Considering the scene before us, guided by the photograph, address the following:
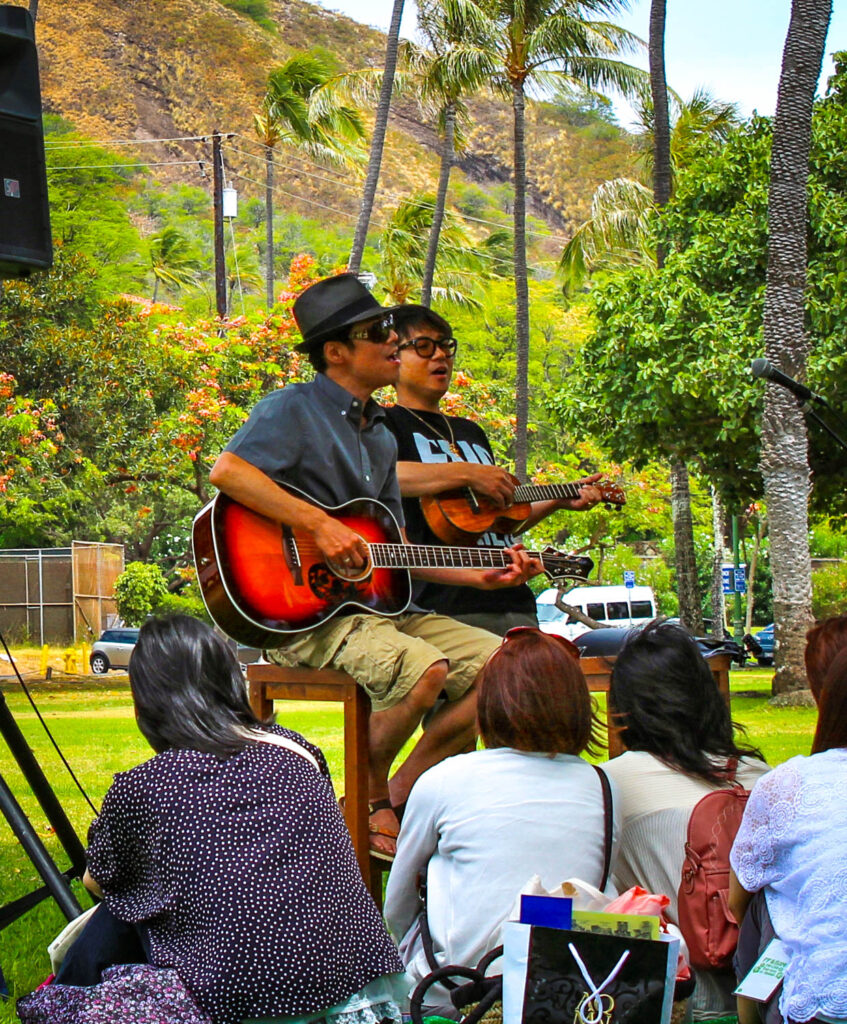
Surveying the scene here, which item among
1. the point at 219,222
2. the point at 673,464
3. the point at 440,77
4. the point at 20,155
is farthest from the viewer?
the point at 219,222

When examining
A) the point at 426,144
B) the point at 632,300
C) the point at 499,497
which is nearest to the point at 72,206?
the point at 632,300

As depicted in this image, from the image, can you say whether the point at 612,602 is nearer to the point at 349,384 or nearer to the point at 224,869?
the point at 349,384

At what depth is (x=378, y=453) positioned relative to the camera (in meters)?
4.32

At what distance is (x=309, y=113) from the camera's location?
2703cm

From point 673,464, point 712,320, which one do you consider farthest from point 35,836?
point 673,464

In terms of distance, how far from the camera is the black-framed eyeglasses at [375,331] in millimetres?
4309

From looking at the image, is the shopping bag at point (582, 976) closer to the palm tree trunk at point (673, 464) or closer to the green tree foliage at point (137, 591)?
the palm tree trunk at point (673, 464)

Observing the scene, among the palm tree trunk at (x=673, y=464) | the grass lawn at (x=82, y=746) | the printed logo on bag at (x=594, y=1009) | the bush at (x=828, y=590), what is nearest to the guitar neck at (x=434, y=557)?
the grass lawn at (x=82, y=746)

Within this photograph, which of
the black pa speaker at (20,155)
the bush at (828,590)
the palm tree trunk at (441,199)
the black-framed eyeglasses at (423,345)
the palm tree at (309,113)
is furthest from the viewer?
the bush at (828,590)

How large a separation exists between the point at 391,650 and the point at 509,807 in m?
1.12

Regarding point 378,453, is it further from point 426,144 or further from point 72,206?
point 426,144

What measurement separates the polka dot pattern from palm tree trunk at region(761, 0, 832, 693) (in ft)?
38.6

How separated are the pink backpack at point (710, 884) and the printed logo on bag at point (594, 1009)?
1.92ft

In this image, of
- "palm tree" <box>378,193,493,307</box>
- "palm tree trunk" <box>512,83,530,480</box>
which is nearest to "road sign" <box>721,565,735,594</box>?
"palm tree" <box>378,193,493,307</box>
